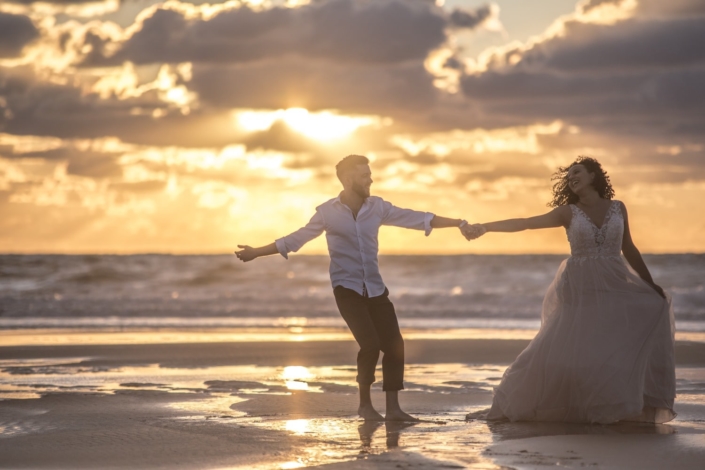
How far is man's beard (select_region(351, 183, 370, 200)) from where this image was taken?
7809 millimetres

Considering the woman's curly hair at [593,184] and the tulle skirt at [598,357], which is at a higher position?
the woman's curly hair at [593,184]

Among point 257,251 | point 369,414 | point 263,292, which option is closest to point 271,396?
point 369,414

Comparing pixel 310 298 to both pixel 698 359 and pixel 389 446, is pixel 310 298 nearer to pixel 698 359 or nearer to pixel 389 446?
pixel 698 359

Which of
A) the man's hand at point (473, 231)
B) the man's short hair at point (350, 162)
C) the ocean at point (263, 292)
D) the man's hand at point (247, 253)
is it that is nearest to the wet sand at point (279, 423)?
the man's hand at point (247, 253)

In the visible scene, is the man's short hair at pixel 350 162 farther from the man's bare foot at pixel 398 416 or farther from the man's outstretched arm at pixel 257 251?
the man's bare foot at pixel 398 416

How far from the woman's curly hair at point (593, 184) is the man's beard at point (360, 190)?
154 centimetres

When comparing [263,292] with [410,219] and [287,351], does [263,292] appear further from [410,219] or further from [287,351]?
[410,219]

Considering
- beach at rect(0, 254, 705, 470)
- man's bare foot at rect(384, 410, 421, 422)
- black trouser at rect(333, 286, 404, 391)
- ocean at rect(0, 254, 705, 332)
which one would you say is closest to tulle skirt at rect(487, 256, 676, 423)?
beach at rect(0, 254, 705, 470)

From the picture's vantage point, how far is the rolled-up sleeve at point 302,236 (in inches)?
310

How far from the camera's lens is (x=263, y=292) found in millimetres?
34938

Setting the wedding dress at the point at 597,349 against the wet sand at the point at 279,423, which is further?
the wedding dress at the point at 597,349

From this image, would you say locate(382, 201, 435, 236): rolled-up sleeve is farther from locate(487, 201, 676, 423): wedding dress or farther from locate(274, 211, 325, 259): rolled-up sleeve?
locate(487, 201, 676, 423): wedding dress

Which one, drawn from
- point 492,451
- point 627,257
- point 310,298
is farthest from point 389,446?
point 310,298

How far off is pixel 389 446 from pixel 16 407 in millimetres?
3891
